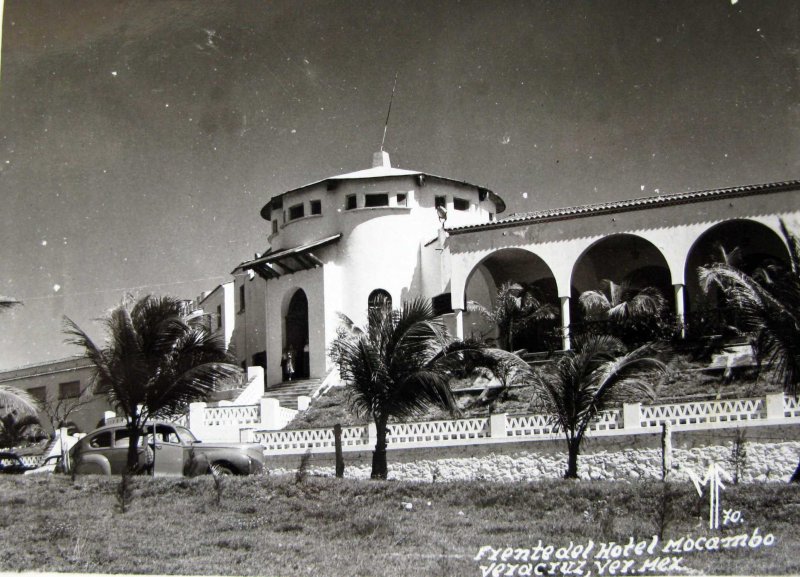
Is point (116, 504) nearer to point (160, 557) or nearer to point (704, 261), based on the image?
point (160, 557)

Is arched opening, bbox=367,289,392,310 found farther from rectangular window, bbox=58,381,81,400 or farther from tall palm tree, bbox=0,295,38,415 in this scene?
tall palm tree, bbox=0,295,38,415

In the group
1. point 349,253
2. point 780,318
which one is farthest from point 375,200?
point 780,318

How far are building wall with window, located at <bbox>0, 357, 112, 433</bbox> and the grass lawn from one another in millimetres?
13494

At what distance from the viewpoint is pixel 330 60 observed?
18.1 meters

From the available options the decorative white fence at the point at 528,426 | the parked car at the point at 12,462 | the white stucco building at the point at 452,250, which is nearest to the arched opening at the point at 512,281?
the white stucco building at the point at 452,250

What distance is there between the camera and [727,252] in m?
29.9

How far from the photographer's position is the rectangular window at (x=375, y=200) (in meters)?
35.5

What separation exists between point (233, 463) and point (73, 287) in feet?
14.5

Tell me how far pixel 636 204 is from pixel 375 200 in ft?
31.6

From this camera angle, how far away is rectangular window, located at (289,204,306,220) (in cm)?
3688

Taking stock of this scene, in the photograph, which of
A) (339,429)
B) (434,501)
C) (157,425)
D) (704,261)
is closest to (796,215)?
(704,261)

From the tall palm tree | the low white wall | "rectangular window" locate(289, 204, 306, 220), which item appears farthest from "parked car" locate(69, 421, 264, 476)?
"rectangular window" locate(289, 204, 306, 220)

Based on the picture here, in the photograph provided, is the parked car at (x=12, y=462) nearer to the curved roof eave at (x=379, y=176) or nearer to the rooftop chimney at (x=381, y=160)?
the curved roof eave at (x=379, y=176)

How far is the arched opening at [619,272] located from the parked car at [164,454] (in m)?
12.8
